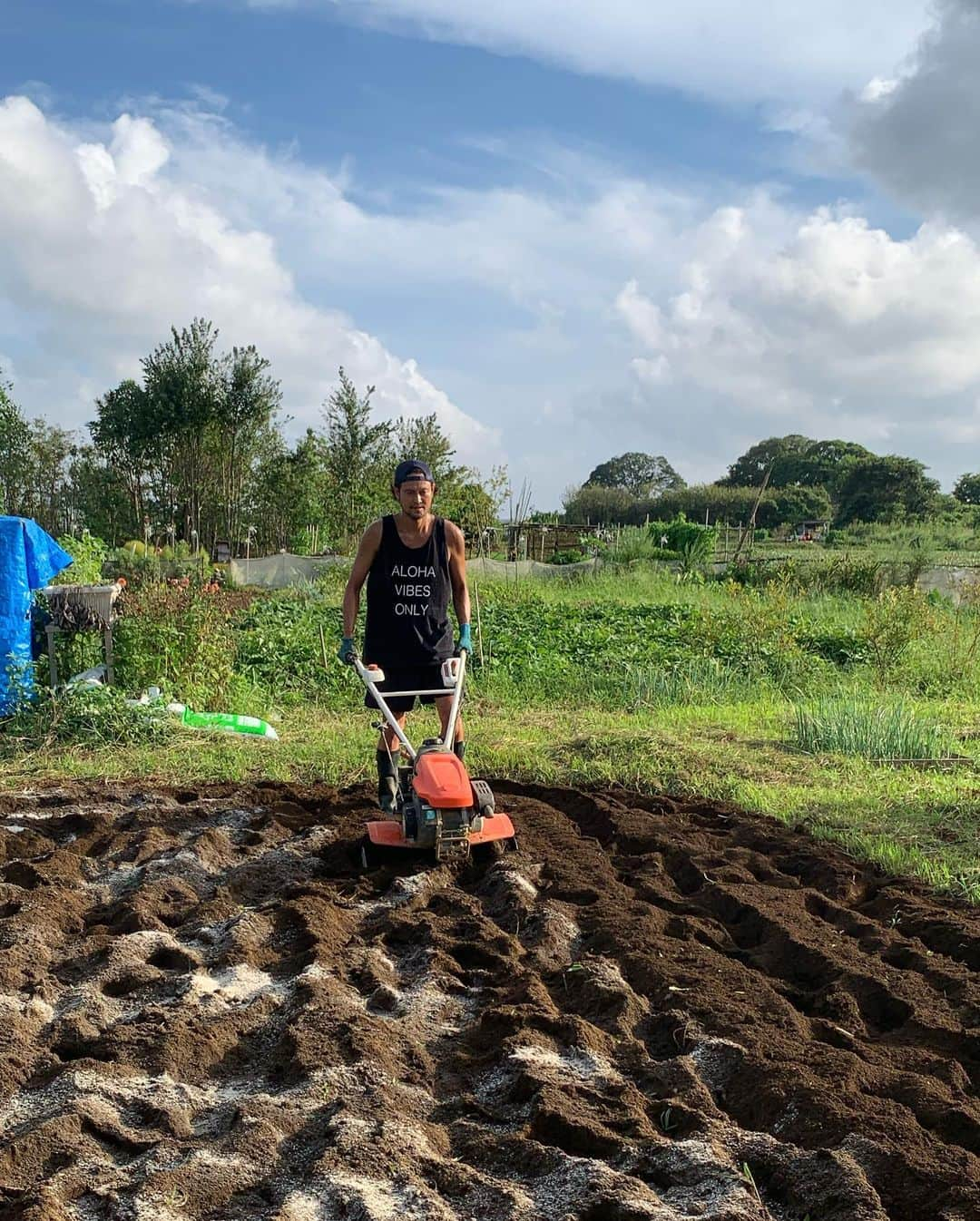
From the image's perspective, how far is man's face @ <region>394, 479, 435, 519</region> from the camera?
5070 millimetres

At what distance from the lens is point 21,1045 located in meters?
3.18

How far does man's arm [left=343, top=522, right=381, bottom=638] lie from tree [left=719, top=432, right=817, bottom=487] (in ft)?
198

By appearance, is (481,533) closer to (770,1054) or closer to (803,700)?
(803,700)

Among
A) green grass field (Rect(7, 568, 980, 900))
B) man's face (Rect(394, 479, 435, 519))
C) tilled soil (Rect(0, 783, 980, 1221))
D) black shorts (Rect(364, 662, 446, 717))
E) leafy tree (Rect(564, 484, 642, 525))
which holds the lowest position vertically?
tilled soil (Rect(0, 783, 980, 1221))

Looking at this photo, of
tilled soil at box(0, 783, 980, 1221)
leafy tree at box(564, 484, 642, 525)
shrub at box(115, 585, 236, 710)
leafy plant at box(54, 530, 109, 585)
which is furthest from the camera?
leafy tree at box(564, 484, 642, 525)

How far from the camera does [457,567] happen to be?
5.40 metres

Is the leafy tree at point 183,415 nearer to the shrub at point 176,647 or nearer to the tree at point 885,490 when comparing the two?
the shrub at point 176,647

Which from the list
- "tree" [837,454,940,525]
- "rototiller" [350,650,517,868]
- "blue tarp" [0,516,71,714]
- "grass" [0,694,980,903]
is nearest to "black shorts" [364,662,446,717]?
"rototiller" [350,650,517,868]

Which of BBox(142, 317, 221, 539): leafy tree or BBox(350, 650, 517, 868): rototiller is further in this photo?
BBox(142, 317, 221, 539): leafy tree

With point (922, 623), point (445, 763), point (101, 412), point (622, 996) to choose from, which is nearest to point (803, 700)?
point (922, 623)

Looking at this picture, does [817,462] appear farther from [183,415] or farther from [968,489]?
[183,415]

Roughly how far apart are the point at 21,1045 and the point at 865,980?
2.56 meters

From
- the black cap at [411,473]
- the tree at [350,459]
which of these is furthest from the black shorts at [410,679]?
the tree at [350,459]

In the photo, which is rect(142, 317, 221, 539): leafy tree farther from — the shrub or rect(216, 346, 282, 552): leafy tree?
the shrub
